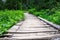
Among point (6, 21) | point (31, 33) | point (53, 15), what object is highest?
point (53, 15)

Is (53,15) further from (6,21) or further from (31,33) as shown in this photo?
(31,33)

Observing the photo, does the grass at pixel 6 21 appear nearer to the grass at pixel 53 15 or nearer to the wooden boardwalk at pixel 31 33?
the wooden boardwalk at pixel 31 33

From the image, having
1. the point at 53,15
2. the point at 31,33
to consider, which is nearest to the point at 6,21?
the point at 31,33

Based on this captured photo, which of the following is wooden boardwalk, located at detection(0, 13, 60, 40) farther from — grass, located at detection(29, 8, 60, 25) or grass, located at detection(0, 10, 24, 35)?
grass, located at detection(29, 8, 60, 25)

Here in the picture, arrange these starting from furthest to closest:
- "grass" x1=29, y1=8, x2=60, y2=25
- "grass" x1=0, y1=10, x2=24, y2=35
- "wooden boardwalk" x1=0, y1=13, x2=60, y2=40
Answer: "grass" x1=29, y1=8, x2=60, y2=25 → "grass" x1=0, y1=10, x2=24, y2=35 → "wooden boardwalk" x1=0, y1=13, x2=60, y2=40

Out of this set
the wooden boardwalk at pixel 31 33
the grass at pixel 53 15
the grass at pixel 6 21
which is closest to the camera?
the wooden boardwalk at pixel 31 33

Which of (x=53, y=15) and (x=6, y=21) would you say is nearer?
(x=6, y=21)

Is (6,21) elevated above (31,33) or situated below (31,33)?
above

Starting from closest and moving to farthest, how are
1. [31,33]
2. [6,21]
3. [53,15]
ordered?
[31,33] → [6,21] → [53,15]

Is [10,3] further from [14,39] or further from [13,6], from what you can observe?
[14,39]

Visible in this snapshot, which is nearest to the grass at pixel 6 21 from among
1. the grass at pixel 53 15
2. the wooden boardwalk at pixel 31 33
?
the wooden boardwalk at pixel 31 33

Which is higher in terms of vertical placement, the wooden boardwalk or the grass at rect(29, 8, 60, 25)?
the grass at rect(29, 8, 60, 25)

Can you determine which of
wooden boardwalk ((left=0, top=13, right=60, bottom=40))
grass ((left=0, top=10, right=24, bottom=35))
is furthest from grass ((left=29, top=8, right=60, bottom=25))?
wooden boardwalk ((left=0, top=13, right=60, bottom=40))

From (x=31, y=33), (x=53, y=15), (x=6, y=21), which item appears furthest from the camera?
(x=53, y=15)
